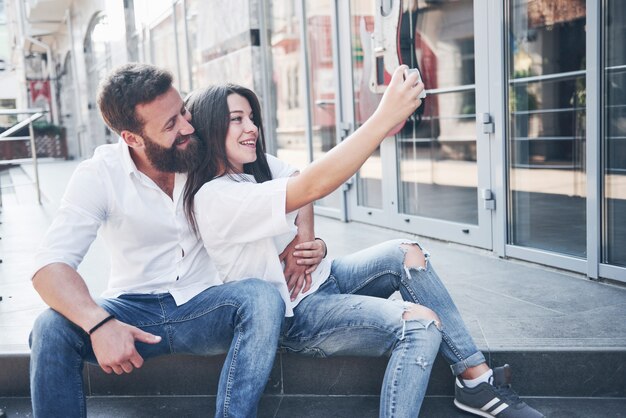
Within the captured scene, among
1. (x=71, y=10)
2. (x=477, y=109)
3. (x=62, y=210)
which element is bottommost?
(x=62, y=210)

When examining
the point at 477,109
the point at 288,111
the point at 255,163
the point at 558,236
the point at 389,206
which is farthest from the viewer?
the point at 288,111

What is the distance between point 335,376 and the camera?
8.39ft

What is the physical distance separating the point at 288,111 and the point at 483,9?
9.63ft

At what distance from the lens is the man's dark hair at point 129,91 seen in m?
2.11

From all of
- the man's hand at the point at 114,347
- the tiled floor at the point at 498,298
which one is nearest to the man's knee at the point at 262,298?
the man's hand at the point at 114,347

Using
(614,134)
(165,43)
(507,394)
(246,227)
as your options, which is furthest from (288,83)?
(507,394)

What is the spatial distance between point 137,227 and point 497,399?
4.19 ft

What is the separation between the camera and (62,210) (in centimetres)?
207

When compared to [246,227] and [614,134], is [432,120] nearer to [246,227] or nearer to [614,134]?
[614,134]

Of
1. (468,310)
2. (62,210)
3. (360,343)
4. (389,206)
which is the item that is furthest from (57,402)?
(389,206)

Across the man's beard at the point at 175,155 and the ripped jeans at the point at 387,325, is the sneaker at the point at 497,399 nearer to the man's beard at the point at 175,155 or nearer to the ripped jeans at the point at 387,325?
the ripped jeans at the point at 387,325

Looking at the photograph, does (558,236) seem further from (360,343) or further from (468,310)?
(360,343)

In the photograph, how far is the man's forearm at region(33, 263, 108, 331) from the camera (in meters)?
1.90

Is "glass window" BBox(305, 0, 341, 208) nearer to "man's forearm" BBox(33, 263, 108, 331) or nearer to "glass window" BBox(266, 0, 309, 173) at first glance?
"glass window" BBox(266, 0, 309, 173)
